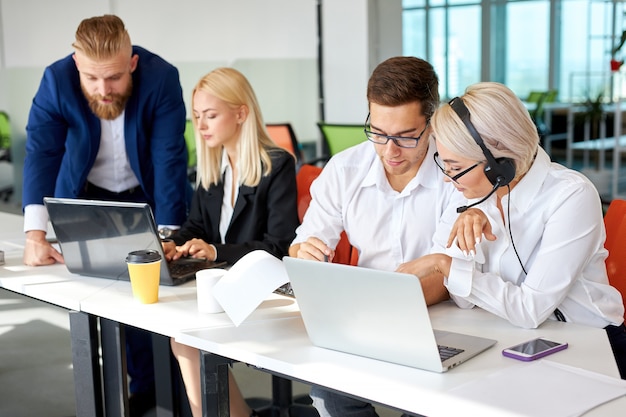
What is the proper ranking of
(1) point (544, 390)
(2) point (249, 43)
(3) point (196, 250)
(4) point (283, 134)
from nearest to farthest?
1. (1) point (544, 390)
2. (3) point (196, 250)
3. (4) point (283, 134)
4. (2) point (249, 43)

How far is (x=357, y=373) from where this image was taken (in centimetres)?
167

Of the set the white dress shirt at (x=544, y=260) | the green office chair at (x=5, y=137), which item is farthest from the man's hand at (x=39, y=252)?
the green office chair at (x=5, y=137)

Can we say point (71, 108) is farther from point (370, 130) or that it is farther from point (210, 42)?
point (210, 42)

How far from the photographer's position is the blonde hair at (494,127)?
192 cm

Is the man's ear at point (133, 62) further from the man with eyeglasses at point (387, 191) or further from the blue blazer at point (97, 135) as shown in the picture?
the man with eyeglasses at point (387, 191)

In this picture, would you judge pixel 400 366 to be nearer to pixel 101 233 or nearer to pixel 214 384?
pixel 214 384

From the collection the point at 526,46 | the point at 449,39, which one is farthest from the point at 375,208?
the point at 449,39

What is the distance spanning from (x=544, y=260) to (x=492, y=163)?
0.25 m

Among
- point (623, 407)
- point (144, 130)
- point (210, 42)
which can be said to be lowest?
point (623, 407)

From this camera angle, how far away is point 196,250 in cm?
254

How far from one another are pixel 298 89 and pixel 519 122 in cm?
475

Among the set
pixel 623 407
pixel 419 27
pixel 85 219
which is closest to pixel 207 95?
pixel 85 219

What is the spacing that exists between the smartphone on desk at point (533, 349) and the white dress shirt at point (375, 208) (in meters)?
0.62

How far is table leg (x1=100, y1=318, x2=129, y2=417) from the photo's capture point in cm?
224
